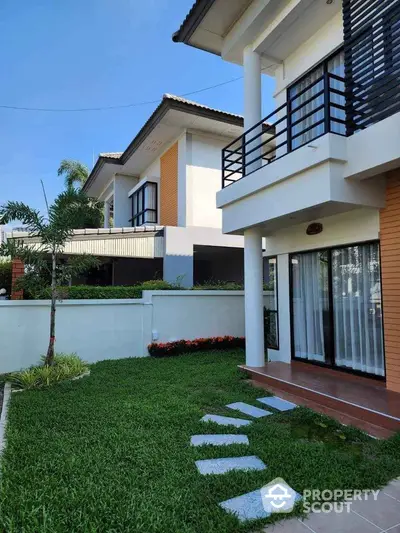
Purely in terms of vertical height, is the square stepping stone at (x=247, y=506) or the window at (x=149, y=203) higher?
the window at (x=149, y=203)

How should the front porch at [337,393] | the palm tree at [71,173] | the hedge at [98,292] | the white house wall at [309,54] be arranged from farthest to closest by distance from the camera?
the palm tree at [71,173], the hedge at [98,292], the white house wall at [309,54], the front porch at [337,393]

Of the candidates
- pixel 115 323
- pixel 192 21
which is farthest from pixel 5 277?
pixel 192 21

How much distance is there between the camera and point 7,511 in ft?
10.4

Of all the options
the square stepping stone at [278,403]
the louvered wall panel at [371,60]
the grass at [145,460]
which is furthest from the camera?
the square stepping stone at [278,403]

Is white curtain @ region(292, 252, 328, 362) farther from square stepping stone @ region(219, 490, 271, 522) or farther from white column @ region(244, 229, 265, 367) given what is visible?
square stepping stone @ region(219, 490, 271, 522)

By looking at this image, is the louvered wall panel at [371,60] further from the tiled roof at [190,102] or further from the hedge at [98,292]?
the hedge at [98,292]

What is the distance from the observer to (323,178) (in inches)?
240

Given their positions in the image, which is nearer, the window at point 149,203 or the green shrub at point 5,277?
the green shrub at point 5,277

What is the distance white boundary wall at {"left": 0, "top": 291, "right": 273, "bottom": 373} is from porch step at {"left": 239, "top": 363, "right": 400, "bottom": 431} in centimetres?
284

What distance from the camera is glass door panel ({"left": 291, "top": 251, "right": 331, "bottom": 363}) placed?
8.20 m

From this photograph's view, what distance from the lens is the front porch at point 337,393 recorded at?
17.6 feet

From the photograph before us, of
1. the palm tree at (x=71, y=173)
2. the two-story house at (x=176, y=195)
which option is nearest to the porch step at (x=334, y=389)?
the two-story house at (x=176, y=195)

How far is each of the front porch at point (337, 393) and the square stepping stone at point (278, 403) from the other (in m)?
0.20

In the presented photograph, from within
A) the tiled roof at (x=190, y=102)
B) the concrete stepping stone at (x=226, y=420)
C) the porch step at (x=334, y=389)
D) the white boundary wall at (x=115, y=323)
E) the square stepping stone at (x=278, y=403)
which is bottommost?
the square stepping stone at (x=278, y=403)
